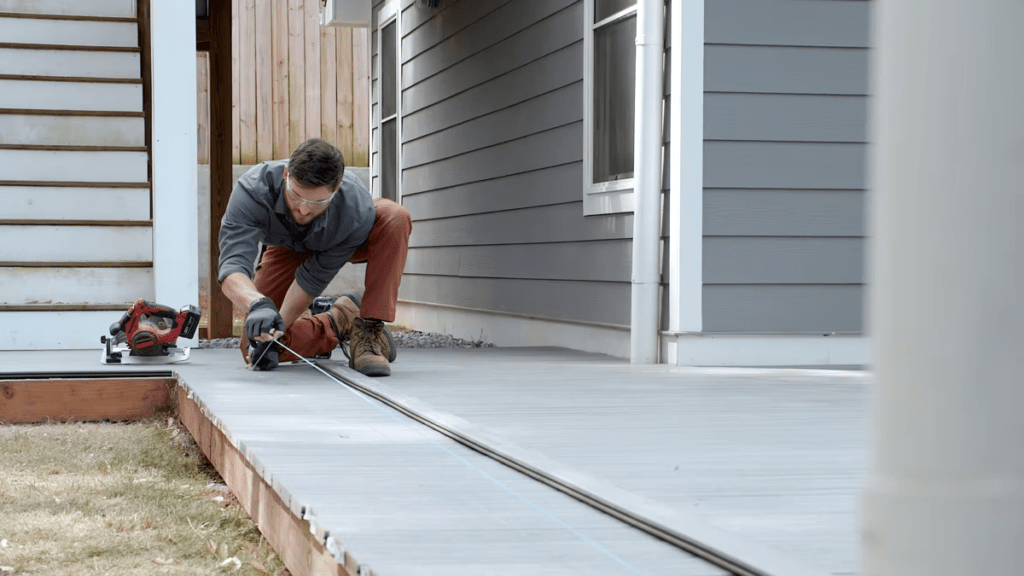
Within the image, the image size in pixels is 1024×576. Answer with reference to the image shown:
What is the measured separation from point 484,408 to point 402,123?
21.0ft

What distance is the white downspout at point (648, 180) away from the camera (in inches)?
194

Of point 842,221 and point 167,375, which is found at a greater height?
point 842,221

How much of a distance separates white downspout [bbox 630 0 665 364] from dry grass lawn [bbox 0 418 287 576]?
194cm

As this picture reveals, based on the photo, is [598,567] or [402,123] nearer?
[598,567]

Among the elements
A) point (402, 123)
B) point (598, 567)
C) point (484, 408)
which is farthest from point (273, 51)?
point (598, 567)

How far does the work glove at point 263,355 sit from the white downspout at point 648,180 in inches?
60.1

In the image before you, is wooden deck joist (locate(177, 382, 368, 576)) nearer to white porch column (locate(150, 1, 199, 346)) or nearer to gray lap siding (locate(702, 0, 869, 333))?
white porch column (locate(150, 1, 199, 346))

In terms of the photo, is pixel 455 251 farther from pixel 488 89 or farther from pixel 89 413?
pixel 89 413

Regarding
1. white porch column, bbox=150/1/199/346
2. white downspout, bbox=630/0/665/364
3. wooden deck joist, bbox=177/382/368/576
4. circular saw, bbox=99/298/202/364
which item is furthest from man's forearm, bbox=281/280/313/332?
white downspout, bbox=630/0/665/364

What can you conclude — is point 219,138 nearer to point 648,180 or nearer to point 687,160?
point 648,180

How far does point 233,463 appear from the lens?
2785 millimetres

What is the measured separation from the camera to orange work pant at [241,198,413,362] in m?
4.21

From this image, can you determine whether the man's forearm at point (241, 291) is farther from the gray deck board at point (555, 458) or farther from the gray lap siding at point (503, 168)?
the gray lap siding at point (503, 168)

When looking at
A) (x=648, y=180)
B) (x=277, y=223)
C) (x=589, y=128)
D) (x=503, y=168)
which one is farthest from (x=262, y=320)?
(x=503, y=168)
